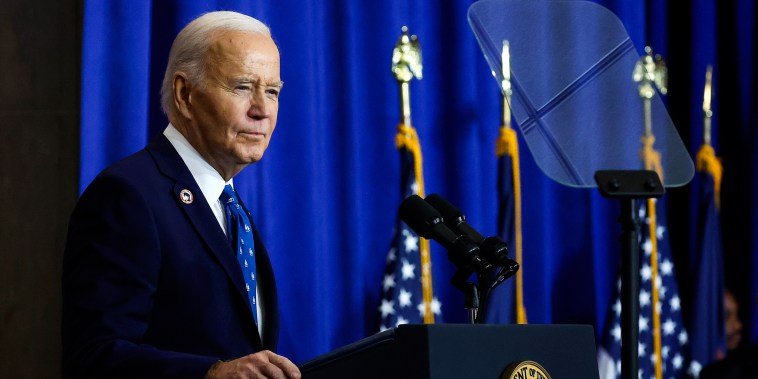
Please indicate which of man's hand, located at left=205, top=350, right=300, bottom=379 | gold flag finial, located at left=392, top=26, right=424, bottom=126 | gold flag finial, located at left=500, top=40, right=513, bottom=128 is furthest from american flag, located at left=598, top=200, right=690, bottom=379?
man's hand, located at left=205, top=350, right=300, bottom=379

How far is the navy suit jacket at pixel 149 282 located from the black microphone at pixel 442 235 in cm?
40

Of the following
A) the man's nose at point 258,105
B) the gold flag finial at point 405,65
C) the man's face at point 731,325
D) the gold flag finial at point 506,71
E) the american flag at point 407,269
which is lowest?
the man's face at point 731,325

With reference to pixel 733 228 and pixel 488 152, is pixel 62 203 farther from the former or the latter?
pixel 733 228

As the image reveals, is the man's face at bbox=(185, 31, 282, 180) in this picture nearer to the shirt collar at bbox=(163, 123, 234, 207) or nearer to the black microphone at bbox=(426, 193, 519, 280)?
the shirt collar at bbox=(163, 123, 234, 207)

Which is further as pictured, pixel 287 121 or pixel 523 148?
pixel 523 148

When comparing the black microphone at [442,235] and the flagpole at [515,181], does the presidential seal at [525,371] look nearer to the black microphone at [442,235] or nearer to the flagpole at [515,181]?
the black microphone at [442,235]

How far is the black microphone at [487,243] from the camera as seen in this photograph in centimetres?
222

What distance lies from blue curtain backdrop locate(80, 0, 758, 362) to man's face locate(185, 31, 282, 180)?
4.24 feet

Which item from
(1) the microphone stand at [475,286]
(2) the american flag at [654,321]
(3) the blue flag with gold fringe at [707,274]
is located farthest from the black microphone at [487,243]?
(3) the blue flag with gold fringe at [707,274]

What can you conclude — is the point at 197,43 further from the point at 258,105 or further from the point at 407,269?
the point at 407,269

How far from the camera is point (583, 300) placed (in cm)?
573

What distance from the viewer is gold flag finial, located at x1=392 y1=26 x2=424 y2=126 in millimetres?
4992

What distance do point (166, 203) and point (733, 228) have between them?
4.79 m

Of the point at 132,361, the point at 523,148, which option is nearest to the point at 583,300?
the point at 523,148
